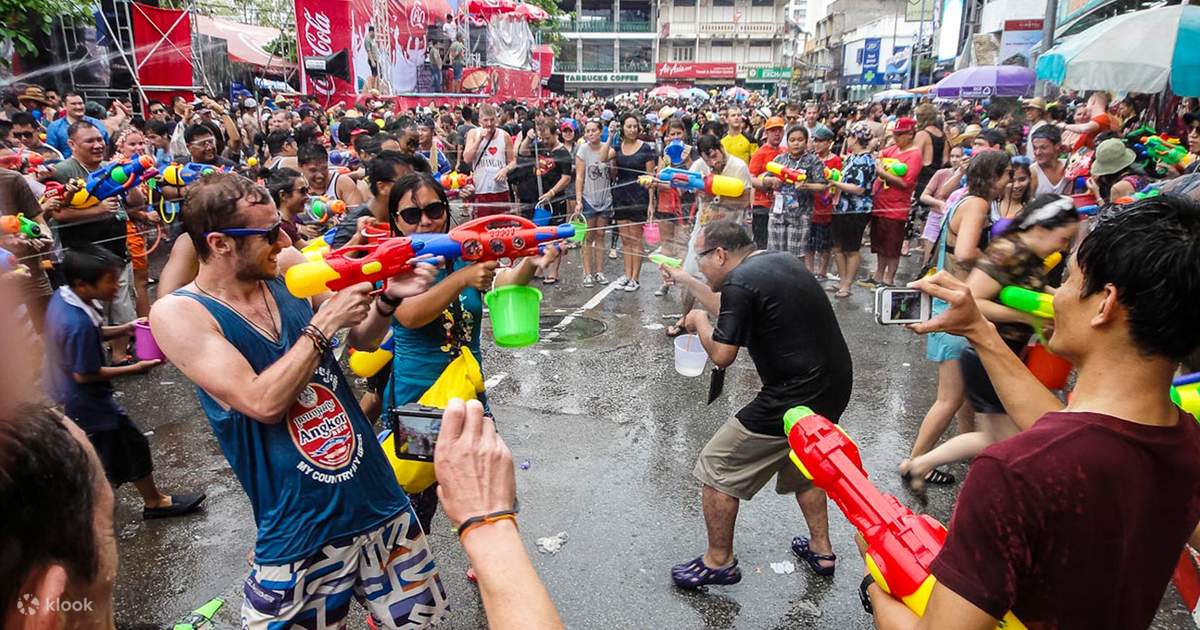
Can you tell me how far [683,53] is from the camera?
230 feet

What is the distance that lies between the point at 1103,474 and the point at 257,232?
226 centimetres

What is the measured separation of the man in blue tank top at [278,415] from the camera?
6.88 feet

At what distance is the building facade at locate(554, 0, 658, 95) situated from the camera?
67.3m

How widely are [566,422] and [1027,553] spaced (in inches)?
162

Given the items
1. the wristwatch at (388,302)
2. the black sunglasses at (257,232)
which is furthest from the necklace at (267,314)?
the wristwatch at (388,302)

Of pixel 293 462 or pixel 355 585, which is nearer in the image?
pixel 293 462

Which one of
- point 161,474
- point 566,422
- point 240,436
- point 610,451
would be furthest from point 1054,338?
point 161,474

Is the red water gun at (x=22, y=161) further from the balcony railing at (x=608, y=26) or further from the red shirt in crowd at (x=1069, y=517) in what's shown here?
the balcony railing at (x=608, y=26)

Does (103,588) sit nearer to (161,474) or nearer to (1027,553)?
(1027,553)

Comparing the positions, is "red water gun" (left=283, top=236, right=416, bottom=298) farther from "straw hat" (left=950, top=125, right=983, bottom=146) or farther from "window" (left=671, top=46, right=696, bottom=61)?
"window" (left=671, top=46, right=696, bottom=61)

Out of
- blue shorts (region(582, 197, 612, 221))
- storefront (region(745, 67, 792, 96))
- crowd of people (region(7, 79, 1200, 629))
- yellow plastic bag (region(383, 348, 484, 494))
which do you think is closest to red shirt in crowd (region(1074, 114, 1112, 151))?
crowd of people (region(7, 79, 1200, 629))

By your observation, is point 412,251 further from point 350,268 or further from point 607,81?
point 607,81

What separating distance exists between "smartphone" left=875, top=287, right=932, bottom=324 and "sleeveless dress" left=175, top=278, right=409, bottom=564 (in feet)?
5.52

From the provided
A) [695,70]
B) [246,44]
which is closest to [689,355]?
[246,44]
